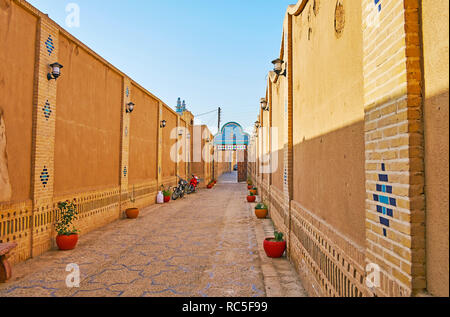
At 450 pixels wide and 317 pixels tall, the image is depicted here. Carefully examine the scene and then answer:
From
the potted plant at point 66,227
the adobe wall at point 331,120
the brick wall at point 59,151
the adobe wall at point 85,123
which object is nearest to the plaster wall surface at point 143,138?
the brick wall at point 59,151

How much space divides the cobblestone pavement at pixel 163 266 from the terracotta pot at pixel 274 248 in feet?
0.50

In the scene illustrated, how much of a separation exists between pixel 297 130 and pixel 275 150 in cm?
360

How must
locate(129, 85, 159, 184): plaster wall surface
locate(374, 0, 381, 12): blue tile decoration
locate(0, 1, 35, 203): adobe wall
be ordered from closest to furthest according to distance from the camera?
locate(374, 0, 381, 12): blue tile decoration, locate(0, 1, 35, 203): adobe wall, locate(129, 85, 159, 184): plaster wall surface

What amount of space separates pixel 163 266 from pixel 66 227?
105 inches

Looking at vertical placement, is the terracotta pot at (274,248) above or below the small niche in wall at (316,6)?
below

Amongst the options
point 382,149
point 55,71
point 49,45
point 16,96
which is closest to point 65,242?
point 16,96

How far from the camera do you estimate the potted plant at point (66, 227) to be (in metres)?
6.25

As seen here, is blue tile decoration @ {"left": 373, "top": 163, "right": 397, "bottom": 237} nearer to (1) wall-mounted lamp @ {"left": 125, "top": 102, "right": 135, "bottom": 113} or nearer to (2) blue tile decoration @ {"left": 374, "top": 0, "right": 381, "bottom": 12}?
(2) blue tile decoration @ {"left": 374, "top": 0, "right": 381, "bottom": 12}

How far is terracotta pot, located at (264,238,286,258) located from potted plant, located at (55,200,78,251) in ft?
13.0

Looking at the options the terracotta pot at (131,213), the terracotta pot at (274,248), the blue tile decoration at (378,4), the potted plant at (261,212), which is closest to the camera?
the blue tile decoration at (378,4)

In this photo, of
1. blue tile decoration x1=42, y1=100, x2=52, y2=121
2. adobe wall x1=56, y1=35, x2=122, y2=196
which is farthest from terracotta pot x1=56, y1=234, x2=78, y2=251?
blue tile decoration x1=42, y1=100, x2=52, y2=121

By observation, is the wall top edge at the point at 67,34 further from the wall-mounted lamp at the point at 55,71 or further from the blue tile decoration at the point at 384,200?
the blue tile decoration at the point at 384,200

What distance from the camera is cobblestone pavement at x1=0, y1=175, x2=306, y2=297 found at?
4.21 metres
